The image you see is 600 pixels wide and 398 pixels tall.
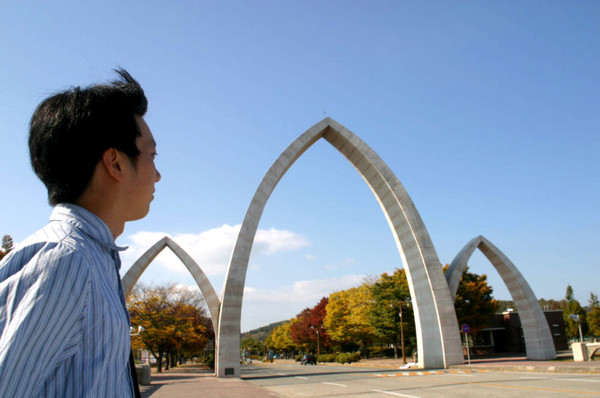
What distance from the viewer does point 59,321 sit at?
775mm

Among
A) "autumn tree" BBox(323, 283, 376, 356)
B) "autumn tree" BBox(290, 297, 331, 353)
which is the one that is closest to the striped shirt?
"autumn tree" BBox(323, 283, 376, 356)

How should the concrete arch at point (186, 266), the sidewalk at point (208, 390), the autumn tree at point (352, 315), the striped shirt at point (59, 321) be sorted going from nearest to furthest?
1. the striped shirt at point (59, 321)
2. the sidewalk at point (208, 390)
3. the concrete arch at point (186, 266)
4. the autumn tree at point (352, 315)

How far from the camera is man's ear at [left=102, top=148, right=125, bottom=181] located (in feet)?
4.05

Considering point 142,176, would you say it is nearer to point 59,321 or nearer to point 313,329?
point 59,321

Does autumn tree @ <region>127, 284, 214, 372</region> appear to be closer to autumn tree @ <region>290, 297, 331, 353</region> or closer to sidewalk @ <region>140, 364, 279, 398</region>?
sidewalk @ <region>140, 364, 279, 398</region>

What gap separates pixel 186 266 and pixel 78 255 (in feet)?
93.2

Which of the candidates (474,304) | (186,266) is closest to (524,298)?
(474,304)

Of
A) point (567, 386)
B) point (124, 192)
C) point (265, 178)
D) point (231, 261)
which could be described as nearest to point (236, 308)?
point (231, 261)

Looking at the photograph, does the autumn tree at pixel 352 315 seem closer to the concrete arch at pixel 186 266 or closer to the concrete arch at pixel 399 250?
the concrete arch at pixel 399 250

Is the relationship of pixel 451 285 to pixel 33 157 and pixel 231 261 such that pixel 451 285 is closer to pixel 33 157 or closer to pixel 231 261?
pixel 231 261

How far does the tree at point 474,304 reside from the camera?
38.4 metres

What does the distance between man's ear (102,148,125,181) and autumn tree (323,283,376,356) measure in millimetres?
43987

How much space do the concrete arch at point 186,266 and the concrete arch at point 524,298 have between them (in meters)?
15.7

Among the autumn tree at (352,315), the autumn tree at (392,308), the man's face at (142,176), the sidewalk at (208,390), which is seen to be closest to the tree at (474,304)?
the autumn tree at (392,308)
